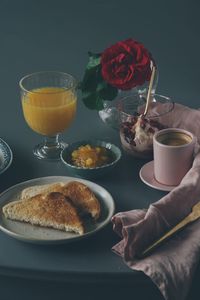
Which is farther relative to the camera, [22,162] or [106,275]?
[22,162]

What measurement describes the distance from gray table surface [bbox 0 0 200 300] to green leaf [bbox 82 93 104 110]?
93 mm

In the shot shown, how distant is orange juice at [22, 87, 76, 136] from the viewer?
152 cm

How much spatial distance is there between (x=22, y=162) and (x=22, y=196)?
0.57ft

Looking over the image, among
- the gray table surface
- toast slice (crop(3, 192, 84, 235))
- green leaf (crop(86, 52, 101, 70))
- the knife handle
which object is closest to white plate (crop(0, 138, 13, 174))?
the gray table surface

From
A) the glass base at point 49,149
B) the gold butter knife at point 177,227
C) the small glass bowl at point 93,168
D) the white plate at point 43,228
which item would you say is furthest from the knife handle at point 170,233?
the glass base at point 49,149

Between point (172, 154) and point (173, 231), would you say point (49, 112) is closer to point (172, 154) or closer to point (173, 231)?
point (172, 154)

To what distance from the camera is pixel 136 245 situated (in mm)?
1205

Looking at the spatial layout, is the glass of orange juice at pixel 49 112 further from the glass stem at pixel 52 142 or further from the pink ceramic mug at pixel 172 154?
the pink ceramic mug at pixel 172 154

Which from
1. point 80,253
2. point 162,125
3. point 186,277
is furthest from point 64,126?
point 186,277

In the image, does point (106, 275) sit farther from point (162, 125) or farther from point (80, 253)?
point (162, 125)

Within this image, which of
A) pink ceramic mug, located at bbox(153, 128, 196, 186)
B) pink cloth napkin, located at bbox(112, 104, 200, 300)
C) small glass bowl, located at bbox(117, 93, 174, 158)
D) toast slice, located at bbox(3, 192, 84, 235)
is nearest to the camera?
pink cloth napkin, located at bbox(112, 104, 200, 300)

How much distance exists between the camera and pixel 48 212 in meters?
1.28

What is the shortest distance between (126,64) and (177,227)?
39 cm

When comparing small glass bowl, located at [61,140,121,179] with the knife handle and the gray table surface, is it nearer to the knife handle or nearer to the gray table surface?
the gray table surface
